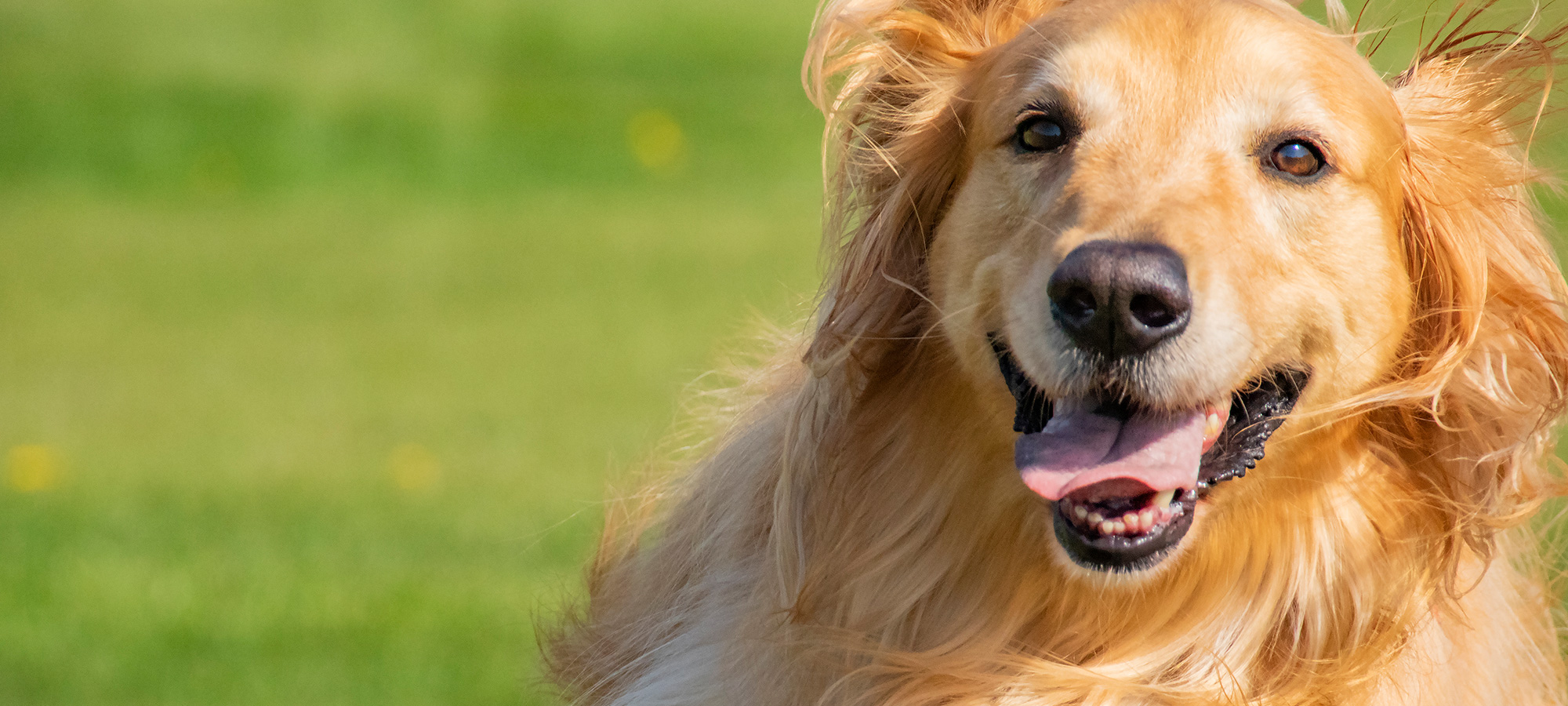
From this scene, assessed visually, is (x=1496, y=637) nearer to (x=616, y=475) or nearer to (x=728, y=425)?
(x=728, y=425)

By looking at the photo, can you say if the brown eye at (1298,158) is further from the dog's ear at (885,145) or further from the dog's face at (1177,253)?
the dog's ear at (885,145)

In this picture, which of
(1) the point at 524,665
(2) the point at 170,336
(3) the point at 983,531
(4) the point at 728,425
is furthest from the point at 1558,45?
(2) the point at 170,336

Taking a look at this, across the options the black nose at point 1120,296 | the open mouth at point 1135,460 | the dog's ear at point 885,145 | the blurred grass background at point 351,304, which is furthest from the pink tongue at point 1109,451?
the blurred grass background at point 351,304

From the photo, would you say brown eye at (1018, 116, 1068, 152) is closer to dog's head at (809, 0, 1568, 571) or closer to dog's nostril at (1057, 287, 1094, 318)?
dog's head at (809, 0, 1568, 571)

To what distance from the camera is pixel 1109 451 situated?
105 inches

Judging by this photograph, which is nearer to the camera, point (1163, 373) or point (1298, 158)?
point (1163, 373)

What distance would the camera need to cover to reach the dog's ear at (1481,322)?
2.80 m

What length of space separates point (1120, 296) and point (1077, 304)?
0.07 meters

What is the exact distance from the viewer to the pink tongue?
8.63 ft

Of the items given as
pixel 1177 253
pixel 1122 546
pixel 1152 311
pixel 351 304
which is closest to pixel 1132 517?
pixel 1122 546

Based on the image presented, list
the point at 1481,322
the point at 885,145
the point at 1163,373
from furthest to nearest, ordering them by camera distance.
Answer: the point at 885,145 < the point at 1481,322 < the point at 1163,373

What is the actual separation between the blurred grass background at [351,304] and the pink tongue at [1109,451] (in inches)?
75.1

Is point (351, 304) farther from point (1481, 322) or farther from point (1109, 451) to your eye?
point (1481, 322)

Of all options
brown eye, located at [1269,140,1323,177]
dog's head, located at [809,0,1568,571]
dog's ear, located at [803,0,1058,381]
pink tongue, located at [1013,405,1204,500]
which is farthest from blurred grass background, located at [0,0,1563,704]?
brown eye, located at [1269,140,1323,177]
